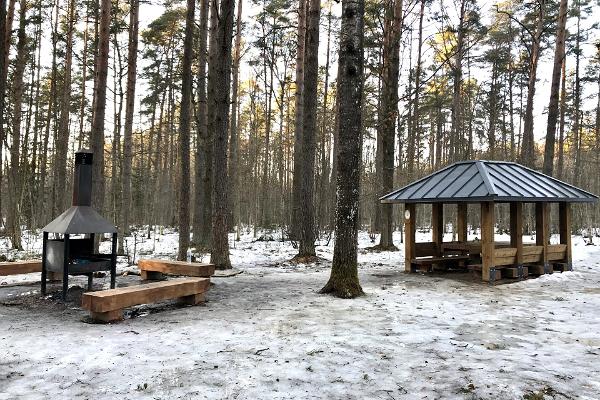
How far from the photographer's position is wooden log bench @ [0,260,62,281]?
26.1ft

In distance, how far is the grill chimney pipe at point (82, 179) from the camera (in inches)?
285

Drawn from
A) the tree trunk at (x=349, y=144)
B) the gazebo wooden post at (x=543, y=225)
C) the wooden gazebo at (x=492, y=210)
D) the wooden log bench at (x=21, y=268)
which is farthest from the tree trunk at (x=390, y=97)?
the wooden log bench at (x=21, y=268)

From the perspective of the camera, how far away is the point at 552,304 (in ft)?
23.8

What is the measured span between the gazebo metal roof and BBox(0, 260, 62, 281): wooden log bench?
799cm

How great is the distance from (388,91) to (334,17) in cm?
1011

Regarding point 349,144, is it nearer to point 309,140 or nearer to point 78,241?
point 78,241

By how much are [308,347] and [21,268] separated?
22.1ft

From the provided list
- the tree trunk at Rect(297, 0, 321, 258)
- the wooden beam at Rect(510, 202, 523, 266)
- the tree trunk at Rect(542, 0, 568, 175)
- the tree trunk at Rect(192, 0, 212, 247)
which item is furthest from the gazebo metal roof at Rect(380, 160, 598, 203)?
the tree trunk at Rect(192, 0, 212, 247)

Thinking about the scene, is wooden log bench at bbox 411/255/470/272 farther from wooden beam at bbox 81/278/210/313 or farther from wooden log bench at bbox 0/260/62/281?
wooden log bench at bbox 0/260/62/281

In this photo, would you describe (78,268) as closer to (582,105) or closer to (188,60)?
(188,60)

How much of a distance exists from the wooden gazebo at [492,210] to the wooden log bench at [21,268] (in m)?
7.90

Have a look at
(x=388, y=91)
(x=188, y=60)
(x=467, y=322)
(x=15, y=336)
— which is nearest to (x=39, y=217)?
(x=188, y=60)

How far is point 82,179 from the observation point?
728cm

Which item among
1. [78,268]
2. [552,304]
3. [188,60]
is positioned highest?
[188,60]
